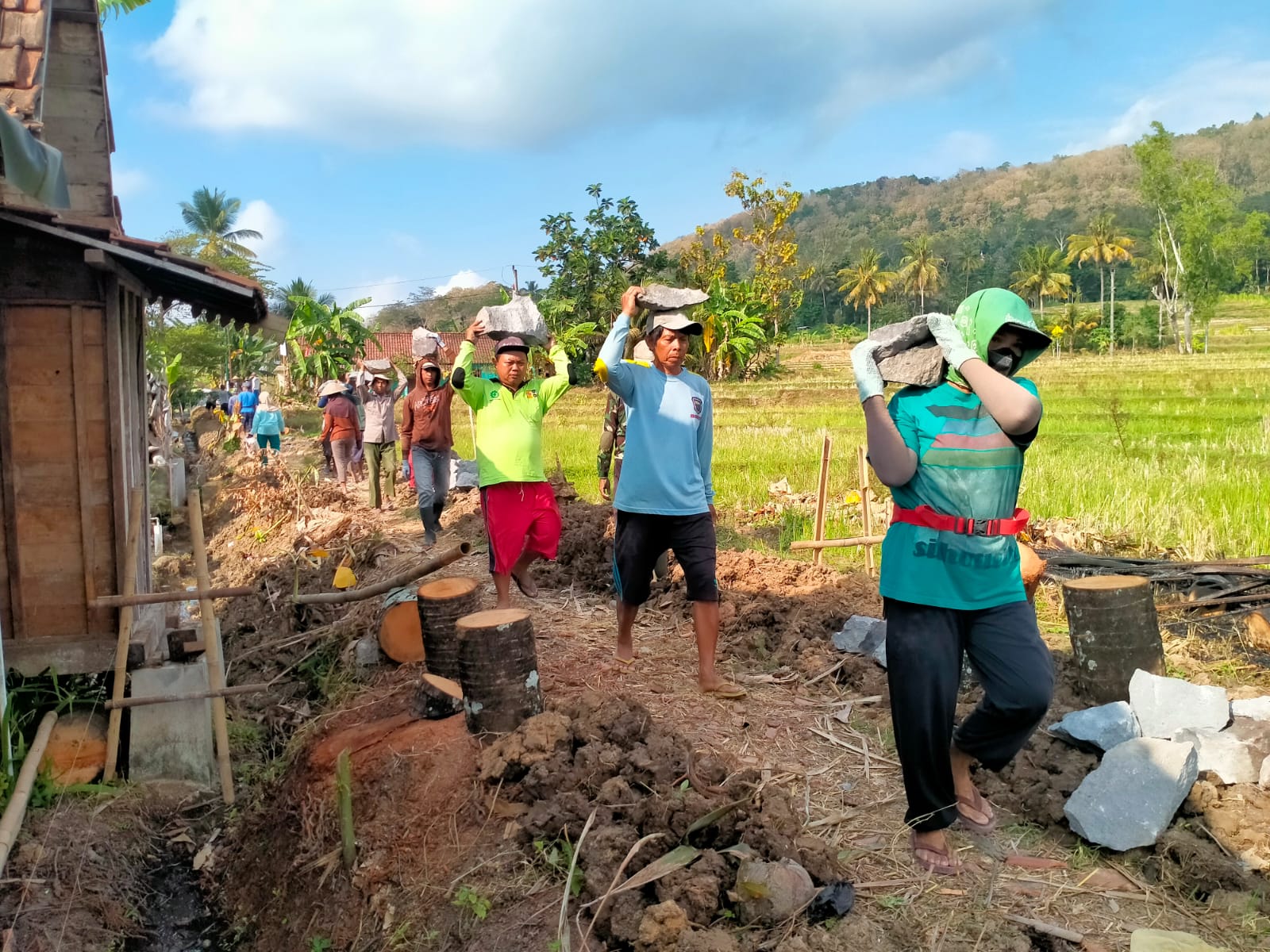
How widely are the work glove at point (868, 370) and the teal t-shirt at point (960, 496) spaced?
0.61 ft

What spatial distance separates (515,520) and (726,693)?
68.2 inches

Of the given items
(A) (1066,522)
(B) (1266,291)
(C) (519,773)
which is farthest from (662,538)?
(B) (1266,291)

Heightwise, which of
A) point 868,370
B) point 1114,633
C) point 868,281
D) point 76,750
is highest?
point 868,281

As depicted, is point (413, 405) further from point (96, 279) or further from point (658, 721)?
point (658, 721)

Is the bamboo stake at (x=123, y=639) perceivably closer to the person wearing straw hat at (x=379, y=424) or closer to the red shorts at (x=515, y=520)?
the red shorts at (x=515, y=520)

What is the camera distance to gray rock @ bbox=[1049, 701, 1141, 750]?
3.96 meters

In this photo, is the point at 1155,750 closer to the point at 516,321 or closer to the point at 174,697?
the point at 516,321

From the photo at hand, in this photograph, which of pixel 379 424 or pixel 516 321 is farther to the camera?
pixel 379 424

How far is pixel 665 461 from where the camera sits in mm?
4543

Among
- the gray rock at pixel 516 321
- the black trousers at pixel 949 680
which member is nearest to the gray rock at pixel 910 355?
the black trousers at pixel 949 680

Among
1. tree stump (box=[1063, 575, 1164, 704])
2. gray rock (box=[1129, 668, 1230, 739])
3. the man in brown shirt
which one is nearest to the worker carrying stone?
gray rock (box=[1129, 668, 1230, 739])

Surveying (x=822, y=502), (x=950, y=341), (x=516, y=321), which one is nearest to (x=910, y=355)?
(x=950, y=341)

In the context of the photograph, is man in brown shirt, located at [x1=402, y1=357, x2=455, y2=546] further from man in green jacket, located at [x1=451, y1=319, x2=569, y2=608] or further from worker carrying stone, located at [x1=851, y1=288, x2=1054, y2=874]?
worker carrying stone, located at [x1=851, y1=288, x2=1054, y2=874]

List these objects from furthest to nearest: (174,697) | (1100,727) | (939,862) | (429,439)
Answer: (429,439)
(174,697)
(1100,727)
(939,862)
